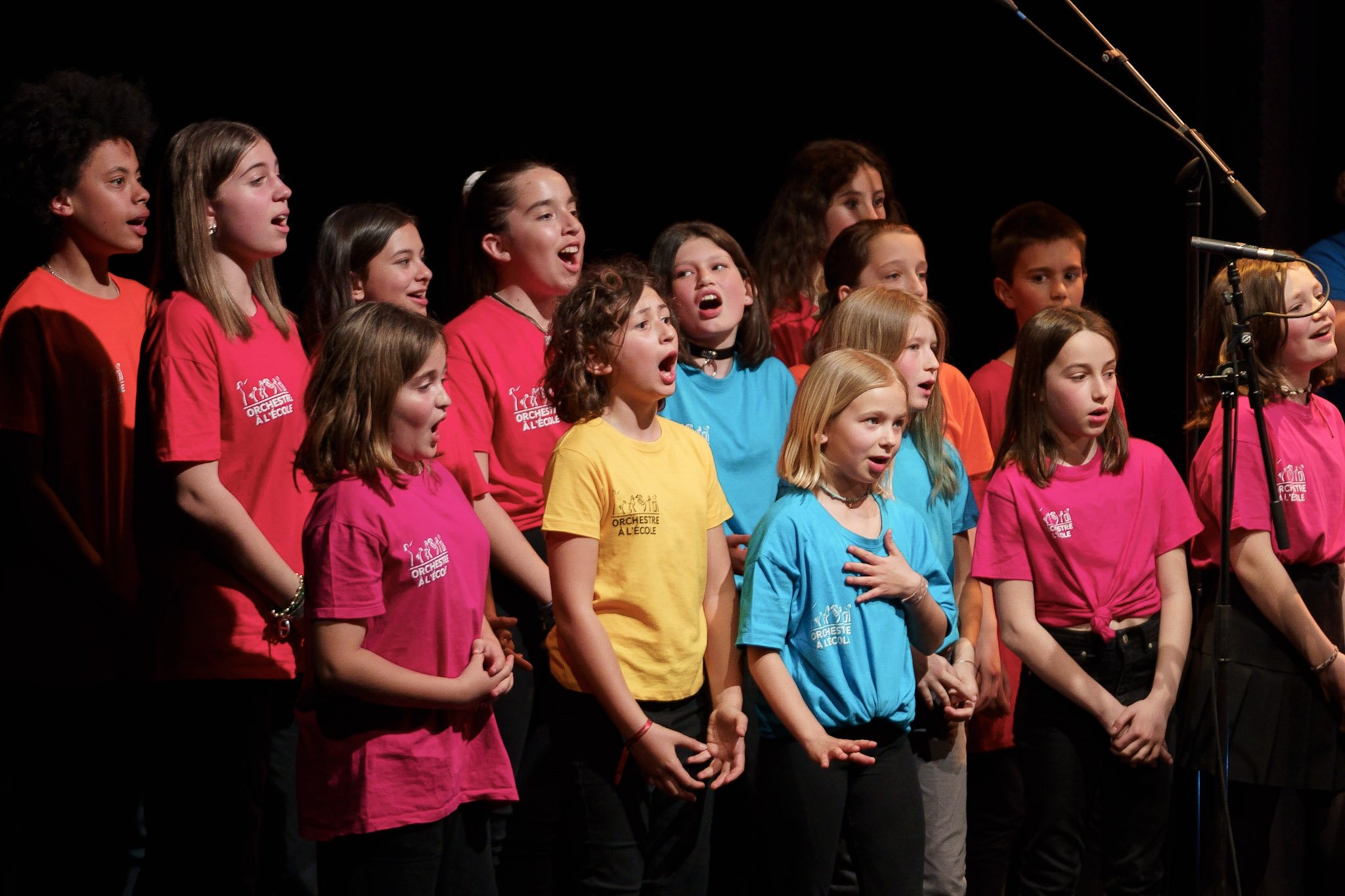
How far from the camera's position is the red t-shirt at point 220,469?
2604 mm

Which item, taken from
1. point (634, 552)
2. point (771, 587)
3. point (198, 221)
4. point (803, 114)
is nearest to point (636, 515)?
point (634, 552)

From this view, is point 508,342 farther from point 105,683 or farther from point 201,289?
point 105,683

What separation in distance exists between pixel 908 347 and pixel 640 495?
72 centimetres

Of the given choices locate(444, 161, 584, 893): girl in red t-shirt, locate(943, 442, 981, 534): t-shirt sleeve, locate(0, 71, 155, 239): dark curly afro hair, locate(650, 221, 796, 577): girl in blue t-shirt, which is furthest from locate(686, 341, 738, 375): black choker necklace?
locate(0, 71, 155, 239): dark curly afro hair

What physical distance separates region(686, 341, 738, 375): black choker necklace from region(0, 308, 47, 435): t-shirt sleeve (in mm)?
1364

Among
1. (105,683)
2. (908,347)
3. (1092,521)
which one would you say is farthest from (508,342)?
(1092,521)

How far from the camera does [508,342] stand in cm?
307

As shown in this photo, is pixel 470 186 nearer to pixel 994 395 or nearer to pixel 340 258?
pixel 340 258

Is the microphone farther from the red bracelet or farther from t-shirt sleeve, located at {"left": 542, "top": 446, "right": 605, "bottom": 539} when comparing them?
the red bracelet

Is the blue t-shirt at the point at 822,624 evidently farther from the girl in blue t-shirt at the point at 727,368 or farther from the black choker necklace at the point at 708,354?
the black choker necklace at the point at 708,354

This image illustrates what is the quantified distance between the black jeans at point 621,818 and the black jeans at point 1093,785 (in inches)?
29.4

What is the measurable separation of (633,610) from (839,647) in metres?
0.39

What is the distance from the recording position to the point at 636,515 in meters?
2.54

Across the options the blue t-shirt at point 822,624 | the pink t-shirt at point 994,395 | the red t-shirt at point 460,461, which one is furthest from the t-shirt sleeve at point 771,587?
the pink t-shirt at point 994,395
